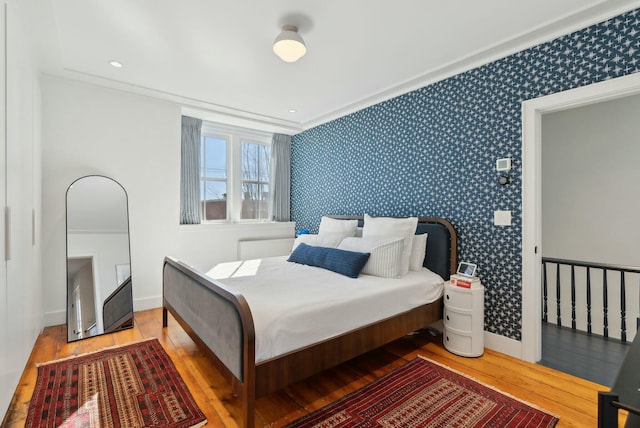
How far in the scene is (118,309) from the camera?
10.3ft

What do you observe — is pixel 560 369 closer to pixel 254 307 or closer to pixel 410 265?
pixel 410 265

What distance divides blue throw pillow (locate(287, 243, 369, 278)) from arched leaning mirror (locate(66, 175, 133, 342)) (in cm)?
182

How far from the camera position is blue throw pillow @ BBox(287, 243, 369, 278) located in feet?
9.04

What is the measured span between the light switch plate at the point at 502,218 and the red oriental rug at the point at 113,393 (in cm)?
264

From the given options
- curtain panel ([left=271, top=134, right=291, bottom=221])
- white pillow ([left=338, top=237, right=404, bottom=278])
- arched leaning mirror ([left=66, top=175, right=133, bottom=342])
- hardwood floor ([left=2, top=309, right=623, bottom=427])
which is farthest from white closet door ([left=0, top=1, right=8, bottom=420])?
curtain panel ([left=271, top=134, right=291, bottom=221])

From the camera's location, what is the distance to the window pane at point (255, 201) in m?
4.95

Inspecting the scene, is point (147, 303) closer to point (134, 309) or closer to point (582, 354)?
point (134, 309)

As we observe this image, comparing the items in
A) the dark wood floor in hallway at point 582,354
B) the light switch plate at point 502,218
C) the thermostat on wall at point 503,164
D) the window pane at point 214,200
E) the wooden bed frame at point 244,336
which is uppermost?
the thermostat on wall at point 503,164

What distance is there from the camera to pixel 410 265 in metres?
3.05

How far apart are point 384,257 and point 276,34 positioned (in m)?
2.08

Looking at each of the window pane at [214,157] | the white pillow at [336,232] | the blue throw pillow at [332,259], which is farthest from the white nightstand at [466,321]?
the window pane at [214,157]

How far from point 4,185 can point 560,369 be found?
402 centimetres

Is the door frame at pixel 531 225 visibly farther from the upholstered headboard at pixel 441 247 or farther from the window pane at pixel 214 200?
the window pane at pixel 214 200

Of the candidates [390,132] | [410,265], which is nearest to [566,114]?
[390,132]
